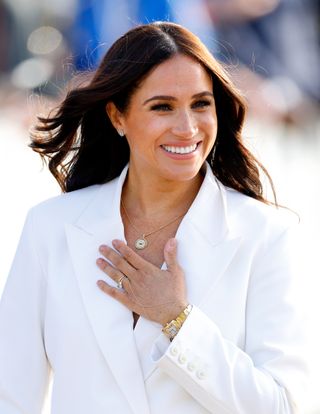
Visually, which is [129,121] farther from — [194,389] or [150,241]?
[194,389]

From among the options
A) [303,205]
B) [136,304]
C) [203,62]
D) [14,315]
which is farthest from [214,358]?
[303,205]

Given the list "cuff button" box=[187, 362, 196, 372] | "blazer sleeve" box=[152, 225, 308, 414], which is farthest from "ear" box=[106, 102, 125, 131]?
"cuff button" box=[187, 362, 196, 372]

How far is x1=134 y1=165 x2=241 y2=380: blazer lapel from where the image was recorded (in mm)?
2336

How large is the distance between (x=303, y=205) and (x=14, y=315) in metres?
3.65

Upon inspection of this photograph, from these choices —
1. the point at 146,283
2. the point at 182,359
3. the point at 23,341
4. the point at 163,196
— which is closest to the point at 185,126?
the point at 163,196

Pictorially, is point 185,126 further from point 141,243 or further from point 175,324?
point 175,324

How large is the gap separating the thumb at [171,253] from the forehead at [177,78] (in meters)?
0.35

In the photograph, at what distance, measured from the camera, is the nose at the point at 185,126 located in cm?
238

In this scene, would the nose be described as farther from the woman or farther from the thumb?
the thumb

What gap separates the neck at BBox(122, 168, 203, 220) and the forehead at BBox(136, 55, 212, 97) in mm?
242

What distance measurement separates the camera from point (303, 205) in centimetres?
595

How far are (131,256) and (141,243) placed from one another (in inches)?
4.7

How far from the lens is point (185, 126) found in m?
2.39

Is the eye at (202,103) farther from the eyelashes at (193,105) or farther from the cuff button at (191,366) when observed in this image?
the cuff button at (191,366)
